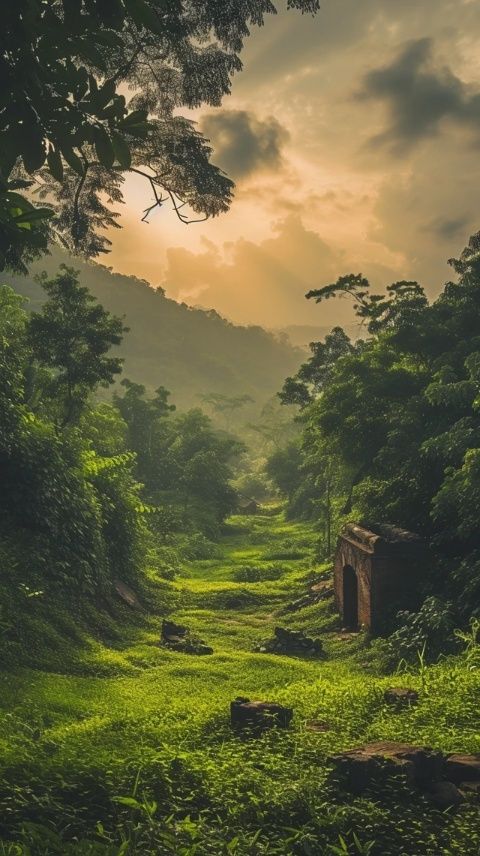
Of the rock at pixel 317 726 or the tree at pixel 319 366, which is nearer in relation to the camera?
the rock at pixel 317 726

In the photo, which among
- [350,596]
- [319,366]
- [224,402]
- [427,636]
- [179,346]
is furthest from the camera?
[179,346]

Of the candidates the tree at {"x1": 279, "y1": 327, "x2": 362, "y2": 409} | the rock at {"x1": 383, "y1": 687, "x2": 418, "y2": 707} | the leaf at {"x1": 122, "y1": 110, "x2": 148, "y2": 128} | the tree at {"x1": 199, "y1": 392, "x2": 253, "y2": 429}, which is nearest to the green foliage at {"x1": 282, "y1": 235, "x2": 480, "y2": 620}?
the rock at {"x1": 383, "y1": 687, "x2": 418, "y2": 707}

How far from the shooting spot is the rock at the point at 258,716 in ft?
21.0

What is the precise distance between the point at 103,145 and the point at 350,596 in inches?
520

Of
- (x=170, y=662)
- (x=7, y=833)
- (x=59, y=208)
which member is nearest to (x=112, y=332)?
(x=59, y=208)

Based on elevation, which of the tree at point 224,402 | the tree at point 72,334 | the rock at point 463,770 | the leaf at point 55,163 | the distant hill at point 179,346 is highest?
the distant hill at point 179,346

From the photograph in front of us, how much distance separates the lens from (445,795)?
4.66 meters

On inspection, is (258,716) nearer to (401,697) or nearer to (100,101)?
(401,697)

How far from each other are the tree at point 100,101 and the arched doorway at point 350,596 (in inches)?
346

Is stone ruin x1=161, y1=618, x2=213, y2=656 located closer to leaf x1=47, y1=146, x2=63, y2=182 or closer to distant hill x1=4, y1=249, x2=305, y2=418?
leaf x1=47, y1=146, x2=63, y2=182

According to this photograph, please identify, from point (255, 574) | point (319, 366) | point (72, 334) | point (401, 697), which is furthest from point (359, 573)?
point (319, 366)

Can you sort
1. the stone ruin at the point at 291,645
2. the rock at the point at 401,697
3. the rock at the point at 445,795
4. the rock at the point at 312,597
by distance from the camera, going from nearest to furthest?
the rock at the point at 445,795
the rock at the point at 401,697
the stone ruin at the point at 291,645
the rock at the point at 312,597

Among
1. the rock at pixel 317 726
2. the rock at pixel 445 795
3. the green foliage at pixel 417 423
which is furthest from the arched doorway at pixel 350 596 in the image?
the rock at pixel 445 795

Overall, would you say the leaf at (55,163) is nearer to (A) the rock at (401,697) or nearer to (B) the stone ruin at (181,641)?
(A) the rock at (401,697)
